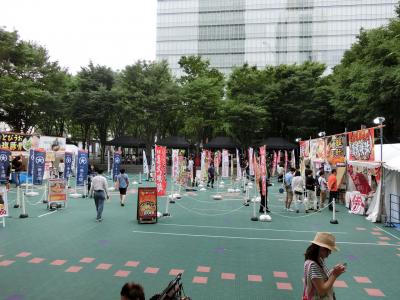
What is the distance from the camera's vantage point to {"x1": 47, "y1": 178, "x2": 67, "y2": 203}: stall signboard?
1281 cm

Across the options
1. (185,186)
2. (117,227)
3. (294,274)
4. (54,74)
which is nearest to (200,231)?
(117,227)

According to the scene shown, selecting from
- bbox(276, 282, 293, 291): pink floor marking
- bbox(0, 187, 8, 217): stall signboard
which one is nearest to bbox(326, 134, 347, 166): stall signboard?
bbox(276, 282, 293, 291): pink floor marking

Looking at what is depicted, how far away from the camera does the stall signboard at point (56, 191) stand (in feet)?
42.0

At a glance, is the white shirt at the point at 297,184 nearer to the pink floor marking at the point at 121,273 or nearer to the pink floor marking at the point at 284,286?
the pink floor marking at the point at 284,286

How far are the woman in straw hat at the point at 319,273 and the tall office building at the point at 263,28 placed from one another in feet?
231

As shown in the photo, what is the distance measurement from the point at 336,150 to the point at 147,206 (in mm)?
9373

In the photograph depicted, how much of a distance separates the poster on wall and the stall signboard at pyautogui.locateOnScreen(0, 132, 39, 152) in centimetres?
1951

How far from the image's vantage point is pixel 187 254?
7.71 meters

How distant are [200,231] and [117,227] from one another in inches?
99.7

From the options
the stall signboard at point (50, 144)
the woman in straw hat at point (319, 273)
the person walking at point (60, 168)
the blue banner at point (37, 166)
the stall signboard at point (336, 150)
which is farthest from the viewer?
the stall signboard at point (50, 144)

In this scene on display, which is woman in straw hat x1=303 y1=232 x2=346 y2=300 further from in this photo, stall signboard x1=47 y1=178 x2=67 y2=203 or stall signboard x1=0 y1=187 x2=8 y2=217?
stall signboard x1=47 y1=178 x2=67 y2=203

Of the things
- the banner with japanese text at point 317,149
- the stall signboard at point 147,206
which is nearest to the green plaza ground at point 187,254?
the stall signboard at point 147,206

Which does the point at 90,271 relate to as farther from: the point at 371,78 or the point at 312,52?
the point at 312,52

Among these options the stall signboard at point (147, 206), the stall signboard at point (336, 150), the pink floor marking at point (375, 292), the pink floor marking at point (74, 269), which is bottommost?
the pink floor marking at point (375, 292)
